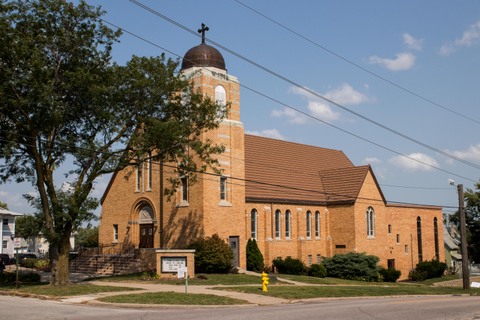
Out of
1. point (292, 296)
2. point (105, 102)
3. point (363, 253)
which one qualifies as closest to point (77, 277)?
point (105, 102)

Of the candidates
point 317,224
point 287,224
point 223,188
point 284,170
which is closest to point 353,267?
point 287,224

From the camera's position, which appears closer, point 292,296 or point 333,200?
point 292,296

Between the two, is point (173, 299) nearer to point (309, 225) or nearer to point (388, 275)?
point (309, 225)

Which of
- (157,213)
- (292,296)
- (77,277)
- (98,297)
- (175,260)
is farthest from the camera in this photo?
(157,213)

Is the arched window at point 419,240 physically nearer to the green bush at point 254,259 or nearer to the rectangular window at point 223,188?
the green bush at point 254,259

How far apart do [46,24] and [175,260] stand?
14278 mm

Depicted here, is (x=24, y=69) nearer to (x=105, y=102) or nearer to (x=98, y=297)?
(x=105, y=102)

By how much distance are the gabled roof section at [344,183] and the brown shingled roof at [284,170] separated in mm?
203

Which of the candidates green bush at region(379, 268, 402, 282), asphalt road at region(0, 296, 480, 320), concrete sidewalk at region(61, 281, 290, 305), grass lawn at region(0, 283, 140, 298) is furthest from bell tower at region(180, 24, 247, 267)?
asphalt road at region(0, 296, 480, 320)

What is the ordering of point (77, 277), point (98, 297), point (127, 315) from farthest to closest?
point (77, 277) < point (98, 297) < point (127, 315)

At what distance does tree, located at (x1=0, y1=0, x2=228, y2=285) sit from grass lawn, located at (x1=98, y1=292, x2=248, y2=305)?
585 cm

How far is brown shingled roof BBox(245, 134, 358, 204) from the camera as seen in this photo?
43156 mm

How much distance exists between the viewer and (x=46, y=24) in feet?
81.8

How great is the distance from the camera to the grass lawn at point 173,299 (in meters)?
20.6
